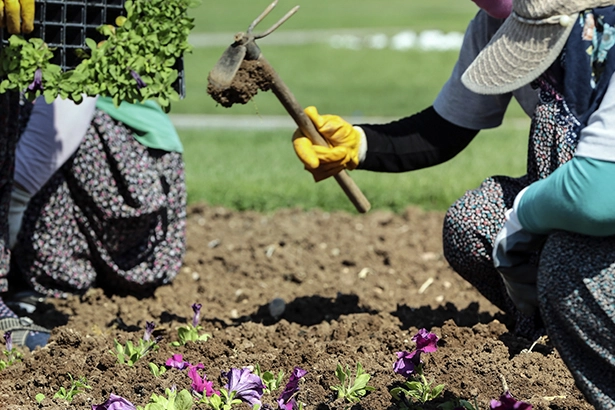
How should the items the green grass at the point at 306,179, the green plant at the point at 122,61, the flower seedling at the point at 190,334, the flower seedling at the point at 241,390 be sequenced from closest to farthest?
the flower seedling at the point at 241,390
the flower seedling at the point at 190,334
the green plant at the point at 122,61
the green grass at the point at 306,179

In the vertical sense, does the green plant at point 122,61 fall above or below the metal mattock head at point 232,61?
below

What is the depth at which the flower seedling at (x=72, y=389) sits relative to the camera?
87.4 inches

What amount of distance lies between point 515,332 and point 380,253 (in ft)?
4.50

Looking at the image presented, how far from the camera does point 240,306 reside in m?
3.40

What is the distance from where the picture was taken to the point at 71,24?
9.29 ft

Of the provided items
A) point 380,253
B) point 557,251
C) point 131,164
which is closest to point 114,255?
point 131,164

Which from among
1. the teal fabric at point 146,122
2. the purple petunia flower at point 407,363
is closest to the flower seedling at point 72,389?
the purple petunia flower at point 407,363

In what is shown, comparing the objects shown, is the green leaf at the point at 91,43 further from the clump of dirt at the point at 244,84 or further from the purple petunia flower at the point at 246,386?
the purple petunia flower at the point at 246,386

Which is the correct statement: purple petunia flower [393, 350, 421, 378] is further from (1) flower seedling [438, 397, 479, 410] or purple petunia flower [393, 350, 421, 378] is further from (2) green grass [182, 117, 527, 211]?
(2) green grass [182, 117, 527, 211]

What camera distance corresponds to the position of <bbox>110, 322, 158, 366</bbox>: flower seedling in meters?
2.45

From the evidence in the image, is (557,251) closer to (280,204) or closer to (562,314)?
(562,314)

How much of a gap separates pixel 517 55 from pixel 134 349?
1.25m

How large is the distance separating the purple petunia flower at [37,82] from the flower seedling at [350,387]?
4.18ft

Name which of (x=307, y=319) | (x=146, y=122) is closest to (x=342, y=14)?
(x=146, y=122)
